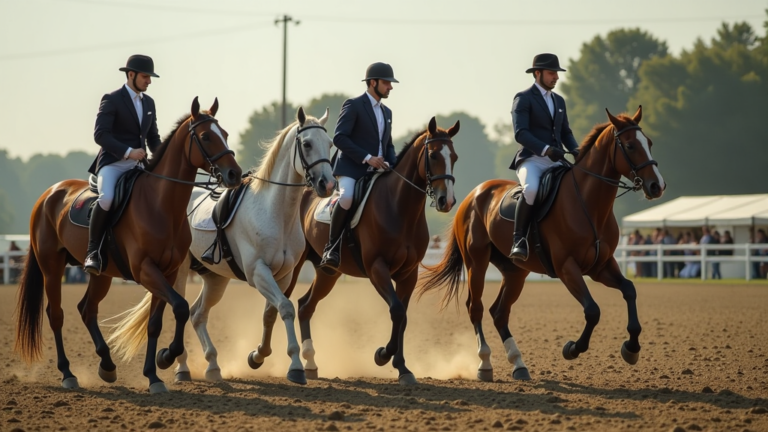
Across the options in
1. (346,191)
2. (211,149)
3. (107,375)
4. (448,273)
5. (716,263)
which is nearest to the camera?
(211,149)

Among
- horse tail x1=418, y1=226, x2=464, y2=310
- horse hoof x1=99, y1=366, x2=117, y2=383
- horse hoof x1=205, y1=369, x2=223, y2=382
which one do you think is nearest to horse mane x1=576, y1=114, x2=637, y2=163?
horse tail x1=418, y1=226, x2=464, y2=310

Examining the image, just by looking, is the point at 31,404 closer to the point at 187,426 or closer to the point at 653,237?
the point at 187,426

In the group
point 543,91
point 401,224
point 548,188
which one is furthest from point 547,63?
point 401,224

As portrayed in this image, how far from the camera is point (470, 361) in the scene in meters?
12.8

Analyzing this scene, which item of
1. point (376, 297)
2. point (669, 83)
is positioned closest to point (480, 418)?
point (376, 297)

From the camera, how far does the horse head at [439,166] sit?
1014 centimetres

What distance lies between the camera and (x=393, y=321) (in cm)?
1036

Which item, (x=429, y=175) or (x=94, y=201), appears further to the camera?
(x=94, y=201)

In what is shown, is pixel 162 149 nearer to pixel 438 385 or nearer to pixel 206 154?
pixel 206 154

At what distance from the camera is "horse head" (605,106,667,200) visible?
1013cm

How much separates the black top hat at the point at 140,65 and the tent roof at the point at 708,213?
1163 inches

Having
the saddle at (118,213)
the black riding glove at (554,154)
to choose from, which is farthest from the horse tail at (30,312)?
the black riding glove at (554,154)

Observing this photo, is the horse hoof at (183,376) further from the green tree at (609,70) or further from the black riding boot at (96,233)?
the green tree at (609,70)

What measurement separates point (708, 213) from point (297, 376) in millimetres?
31156
